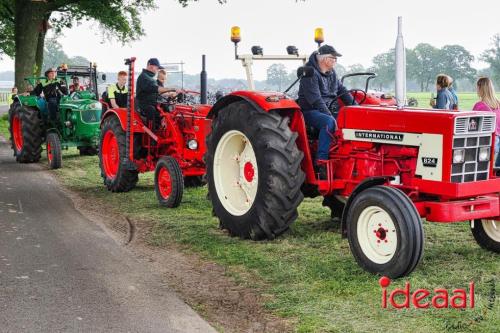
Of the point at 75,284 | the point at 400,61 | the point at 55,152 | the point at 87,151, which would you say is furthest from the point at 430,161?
the point at 87,151

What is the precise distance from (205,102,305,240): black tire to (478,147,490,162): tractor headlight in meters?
1.51

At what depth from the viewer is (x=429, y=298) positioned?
4.75 m

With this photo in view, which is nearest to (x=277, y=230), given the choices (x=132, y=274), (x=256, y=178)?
(x=256, y=178)

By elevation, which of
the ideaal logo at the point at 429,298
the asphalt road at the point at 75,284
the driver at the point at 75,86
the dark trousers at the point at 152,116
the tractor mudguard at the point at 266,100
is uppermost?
the driver at the point at 75,86

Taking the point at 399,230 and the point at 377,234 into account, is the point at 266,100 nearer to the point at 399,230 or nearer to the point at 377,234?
the point at 377,234

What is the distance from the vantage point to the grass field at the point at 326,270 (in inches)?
171

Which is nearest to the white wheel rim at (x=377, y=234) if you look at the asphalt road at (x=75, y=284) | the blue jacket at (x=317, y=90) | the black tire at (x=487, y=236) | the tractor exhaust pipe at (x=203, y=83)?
the black tire at (x=487, y=236)

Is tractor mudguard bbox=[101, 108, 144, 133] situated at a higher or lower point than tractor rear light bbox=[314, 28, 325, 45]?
lower

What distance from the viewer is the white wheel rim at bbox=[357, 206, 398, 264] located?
5.32 metres

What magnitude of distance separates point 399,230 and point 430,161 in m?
0.69

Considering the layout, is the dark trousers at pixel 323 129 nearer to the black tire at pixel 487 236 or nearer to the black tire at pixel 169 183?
the black tire at pixel 487 236

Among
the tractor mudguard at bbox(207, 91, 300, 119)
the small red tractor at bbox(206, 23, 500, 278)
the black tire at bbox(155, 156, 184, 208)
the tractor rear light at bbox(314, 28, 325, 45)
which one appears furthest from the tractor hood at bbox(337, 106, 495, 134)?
the black tire at bbox(155, 156, 184, 208)

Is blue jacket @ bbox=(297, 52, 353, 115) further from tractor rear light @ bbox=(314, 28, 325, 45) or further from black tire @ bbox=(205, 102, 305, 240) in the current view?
tractor rear light @ bbox=(314, 28, 325, 45)

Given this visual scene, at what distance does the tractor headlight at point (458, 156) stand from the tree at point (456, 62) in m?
21.1
